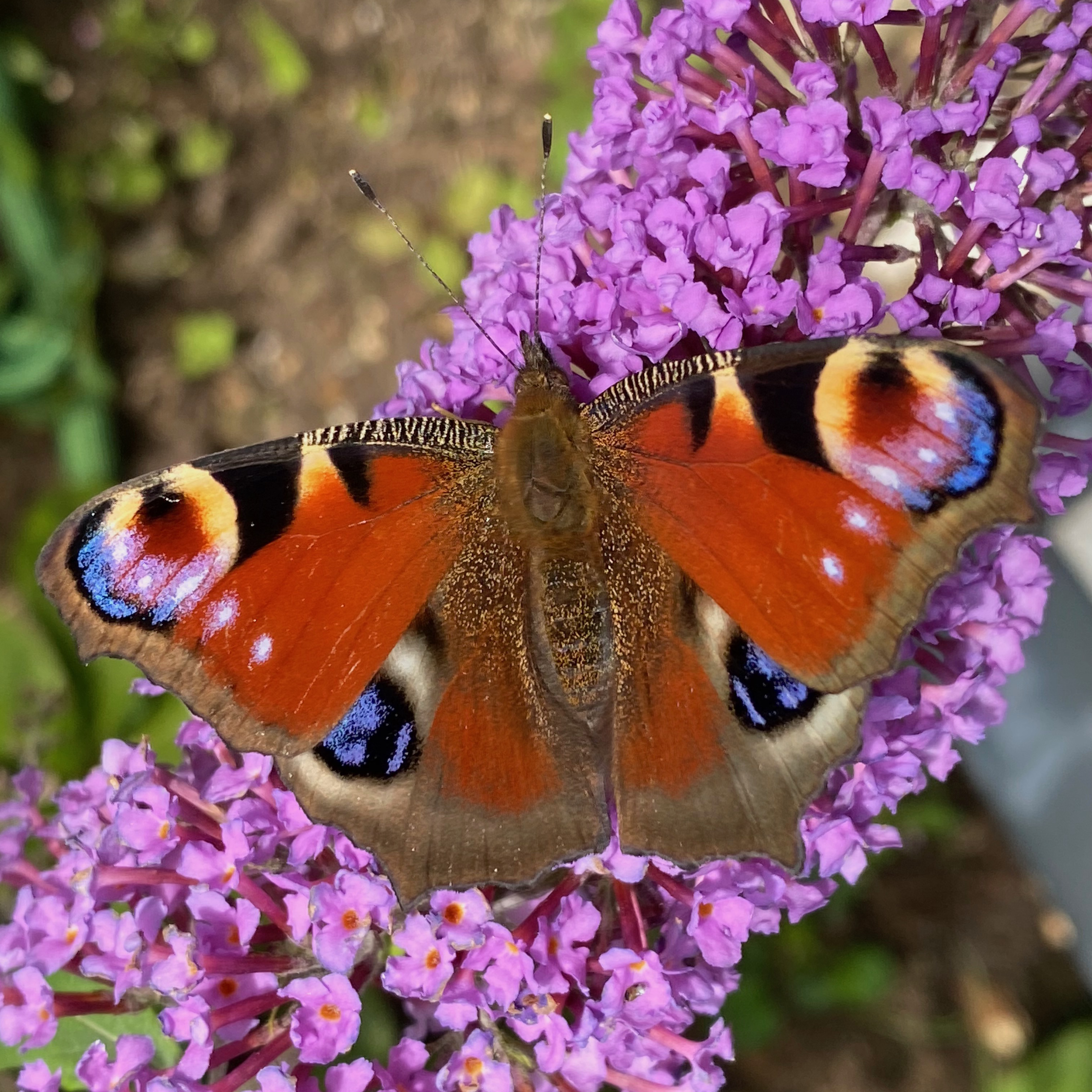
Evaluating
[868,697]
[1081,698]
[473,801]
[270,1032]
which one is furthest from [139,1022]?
[1081,698]

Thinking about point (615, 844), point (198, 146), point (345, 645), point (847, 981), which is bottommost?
point (847, 981)

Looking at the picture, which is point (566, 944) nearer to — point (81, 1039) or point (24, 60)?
point (81, 1039)

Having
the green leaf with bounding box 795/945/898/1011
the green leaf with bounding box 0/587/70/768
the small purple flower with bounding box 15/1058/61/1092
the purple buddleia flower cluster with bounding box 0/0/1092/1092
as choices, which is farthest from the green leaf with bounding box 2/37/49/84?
the green leaf with bounding box 795/945/898/1011

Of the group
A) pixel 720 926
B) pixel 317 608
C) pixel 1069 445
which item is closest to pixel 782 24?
pixel 1069 445

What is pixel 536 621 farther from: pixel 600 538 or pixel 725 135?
pixel 725 135

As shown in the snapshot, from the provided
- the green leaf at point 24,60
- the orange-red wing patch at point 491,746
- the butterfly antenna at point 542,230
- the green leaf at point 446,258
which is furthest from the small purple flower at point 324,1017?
the green leaf at point 24,60

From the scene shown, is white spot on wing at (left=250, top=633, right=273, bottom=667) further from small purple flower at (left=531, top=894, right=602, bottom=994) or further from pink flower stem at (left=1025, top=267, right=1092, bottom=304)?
pink flower stem at (left=1025, top=267, right=1092, bottom=304)

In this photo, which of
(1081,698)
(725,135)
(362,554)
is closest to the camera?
(362,554)
